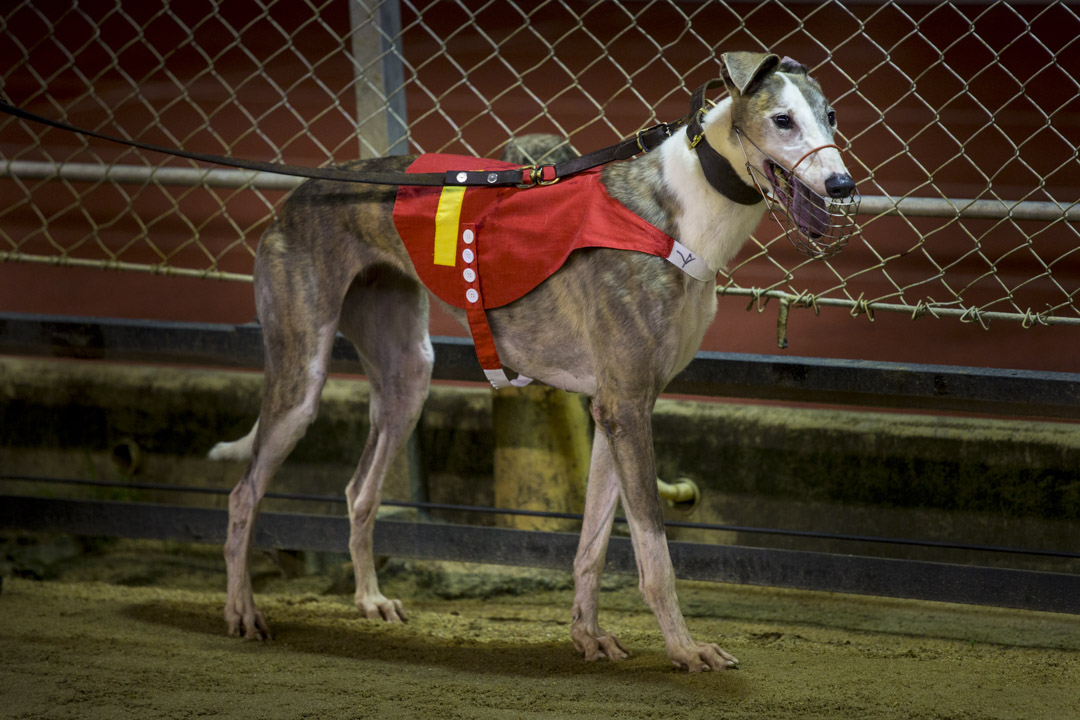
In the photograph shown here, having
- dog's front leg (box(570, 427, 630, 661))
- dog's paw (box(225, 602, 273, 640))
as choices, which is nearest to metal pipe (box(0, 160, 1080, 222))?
dog's front leg (box(570, 427, 630, 661))

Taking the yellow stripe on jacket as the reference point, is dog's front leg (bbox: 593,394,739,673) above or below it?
below

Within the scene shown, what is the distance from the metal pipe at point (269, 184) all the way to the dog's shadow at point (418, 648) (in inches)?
58.1

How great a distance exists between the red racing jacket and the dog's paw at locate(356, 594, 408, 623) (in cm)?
98

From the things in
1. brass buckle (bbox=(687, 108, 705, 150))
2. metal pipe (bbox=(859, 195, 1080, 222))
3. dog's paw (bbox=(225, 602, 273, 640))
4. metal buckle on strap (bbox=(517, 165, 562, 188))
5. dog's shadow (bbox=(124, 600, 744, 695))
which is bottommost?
dog's shadow (bbox=(124, 600, 744, 695))

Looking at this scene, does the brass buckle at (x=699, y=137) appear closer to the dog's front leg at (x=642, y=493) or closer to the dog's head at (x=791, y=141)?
the dog's head at (x=791, y=141)

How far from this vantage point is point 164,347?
152 inches

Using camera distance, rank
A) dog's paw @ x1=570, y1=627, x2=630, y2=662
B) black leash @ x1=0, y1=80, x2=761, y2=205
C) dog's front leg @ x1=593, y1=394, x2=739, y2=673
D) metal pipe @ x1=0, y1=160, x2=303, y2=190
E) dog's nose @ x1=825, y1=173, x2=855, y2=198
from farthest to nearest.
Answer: metal pipe @ x1=0, y1=160, x2=303, y2=190
dog's paw @ x1=570, y1=627, x2=630, y2=662
dog's front leg @ x1=593, y1=394, x2=739, y2=673
black leash @ x1=0, y1=80, x2=761, y2=205
dog's nose @ x1=825, y1=173, x2=855, y2=198

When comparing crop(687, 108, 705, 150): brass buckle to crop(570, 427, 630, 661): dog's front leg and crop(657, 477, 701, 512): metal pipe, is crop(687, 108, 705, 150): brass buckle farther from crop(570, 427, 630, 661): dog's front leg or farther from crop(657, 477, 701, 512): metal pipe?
crop(657, 477, 701, 512): metal pipe

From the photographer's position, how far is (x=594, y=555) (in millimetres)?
3057

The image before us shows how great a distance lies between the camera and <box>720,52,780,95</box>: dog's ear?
8.02 feet

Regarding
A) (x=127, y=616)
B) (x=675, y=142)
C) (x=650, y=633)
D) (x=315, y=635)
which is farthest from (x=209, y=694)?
(x=675, y=142)

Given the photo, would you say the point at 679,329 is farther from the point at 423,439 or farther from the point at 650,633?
the point at 423,439

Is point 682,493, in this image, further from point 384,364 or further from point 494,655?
point 384,364

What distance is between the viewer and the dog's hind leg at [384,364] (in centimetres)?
345
